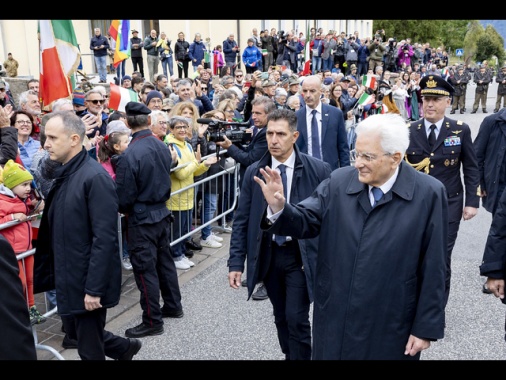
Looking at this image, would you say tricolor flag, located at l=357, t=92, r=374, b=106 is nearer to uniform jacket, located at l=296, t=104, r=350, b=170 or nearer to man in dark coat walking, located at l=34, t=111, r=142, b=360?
uniform jacket, located at l=296, t=104, r=350, b=170

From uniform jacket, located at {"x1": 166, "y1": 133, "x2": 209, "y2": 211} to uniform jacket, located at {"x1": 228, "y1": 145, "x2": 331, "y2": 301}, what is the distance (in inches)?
93.5

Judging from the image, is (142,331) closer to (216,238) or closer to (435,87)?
(216,238)

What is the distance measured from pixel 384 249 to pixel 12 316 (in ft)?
5.83

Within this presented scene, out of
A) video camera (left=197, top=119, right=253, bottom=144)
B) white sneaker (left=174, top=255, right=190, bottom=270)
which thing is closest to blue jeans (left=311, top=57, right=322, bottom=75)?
white sneaker (left=174, top=255, right=190, bottom=270)

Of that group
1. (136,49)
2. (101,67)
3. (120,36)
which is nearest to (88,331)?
(120,36)

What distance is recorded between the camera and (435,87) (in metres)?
4.79

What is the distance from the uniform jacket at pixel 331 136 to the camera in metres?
6.43

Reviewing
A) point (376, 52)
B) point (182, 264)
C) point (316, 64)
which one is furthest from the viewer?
point (376, 52)

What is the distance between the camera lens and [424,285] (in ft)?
9.05

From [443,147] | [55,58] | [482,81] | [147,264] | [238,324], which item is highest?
[55,58]

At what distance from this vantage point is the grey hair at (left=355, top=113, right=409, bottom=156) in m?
2.76

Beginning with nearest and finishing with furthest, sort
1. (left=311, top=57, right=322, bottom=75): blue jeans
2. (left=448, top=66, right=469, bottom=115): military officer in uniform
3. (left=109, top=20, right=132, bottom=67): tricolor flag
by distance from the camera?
(left=109, top=20, right=132, bottom=67): tricolor flag
(left=448, top=66, right=469, bottom=115): military officer in uniform
(left=311, top=57, right=322, bottom=75): blue jeans

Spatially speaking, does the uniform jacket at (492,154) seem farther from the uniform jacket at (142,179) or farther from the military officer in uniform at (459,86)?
the military officer in uniform at (459,86)

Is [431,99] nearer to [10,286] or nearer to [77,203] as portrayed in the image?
[77,203]
